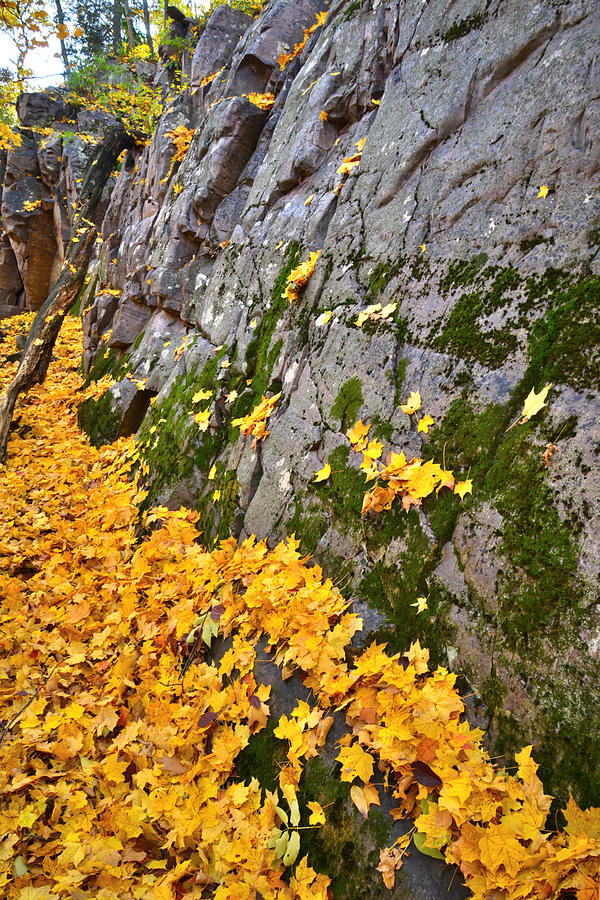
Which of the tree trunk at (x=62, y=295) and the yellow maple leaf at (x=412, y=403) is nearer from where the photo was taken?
the yellow maple leaf at (x=412, y=403)

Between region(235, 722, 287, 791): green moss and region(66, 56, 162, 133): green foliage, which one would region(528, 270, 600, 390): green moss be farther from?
region(66, 56, 162, 133): green foliage

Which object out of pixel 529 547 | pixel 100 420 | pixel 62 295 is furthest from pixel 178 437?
pixel 62 295

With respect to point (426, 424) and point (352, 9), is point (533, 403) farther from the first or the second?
point (352, 9)

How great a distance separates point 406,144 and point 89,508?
4971mm

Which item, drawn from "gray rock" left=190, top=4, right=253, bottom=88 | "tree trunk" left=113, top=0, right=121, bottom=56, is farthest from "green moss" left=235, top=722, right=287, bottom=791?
"tree trunk" left=113, top=0, right=121, bottom=56

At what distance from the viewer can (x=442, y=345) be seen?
2.78m

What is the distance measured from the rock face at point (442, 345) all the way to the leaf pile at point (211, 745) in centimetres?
21

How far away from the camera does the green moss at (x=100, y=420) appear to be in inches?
270

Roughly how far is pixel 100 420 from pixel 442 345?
6031 mm

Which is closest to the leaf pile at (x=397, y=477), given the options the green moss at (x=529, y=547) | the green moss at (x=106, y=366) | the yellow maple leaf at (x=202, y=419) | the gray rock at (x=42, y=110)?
the green moss at (x=529, y=547)

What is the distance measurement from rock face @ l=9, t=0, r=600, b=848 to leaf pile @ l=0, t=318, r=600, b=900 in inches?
8.4

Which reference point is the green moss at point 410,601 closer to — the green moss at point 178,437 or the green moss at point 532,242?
the green moss at point 532,242

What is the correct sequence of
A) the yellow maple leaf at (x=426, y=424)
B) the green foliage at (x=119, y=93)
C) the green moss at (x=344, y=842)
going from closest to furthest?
the green moss at (x=344, y=842) → the yellow maple leaf at (x=426, y=424) → the green foliage at (x=119, y=93)

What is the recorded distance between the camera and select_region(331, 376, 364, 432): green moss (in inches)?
125
